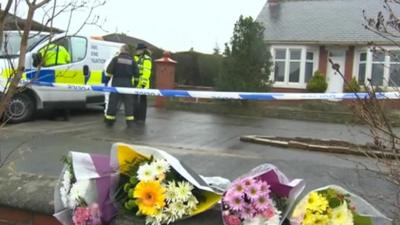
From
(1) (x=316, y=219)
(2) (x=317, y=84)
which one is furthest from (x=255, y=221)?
(2) (x=317, y=84)

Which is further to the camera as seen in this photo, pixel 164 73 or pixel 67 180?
pixel 164 73

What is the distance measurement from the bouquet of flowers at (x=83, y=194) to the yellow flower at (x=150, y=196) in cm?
22

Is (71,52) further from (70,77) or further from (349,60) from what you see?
(349,60)

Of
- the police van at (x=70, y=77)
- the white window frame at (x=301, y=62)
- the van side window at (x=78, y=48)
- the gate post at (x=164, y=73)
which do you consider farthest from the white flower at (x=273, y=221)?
the white window frame at (x=301, y=62)

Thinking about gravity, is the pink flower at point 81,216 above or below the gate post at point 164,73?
below

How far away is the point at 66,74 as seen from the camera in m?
13.5

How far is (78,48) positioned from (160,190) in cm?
1194

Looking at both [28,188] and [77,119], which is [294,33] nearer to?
[77,119]

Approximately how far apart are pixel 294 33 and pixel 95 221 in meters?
25.1

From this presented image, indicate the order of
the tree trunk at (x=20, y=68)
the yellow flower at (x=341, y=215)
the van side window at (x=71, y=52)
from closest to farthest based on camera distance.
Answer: the yellow flower at (x=341, y=215), the tree trunk at (x=20, y=68), the van side window at (x=71, y=52)

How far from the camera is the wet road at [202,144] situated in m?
7.38

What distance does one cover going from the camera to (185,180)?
8.70 feet

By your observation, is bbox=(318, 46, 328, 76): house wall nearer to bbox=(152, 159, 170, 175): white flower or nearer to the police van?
the police van

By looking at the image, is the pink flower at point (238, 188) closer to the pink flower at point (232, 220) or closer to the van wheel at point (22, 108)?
the pink flower at point (232, 220)
